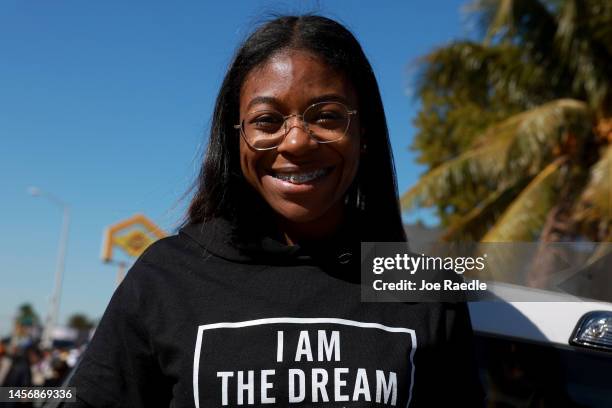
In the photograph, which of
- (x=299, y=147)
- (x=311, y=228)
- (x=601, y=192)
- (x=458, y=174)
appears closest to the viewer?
(x=299, y=147)

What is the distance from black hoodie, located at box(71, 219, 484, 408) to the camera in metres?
1.38

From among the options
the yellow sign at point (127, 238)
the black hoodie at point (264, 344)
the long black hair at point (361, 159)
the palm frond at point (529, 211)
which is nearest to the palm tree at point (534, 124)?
the palm frond at point (529, 211)

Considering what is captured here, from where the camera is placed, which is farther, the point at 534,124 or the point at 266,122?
the point at 534,124

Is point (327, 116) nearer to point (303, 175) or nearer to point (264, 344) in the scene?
point (303, 175)

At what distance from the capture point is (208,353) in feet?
4.59

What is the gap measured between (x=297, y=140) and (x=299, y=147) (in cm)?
2

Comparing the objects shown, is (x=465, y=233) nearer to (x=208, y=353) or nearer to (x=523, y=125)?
(x=523, y=125)

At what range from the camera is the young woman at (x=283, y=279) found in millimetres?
1395

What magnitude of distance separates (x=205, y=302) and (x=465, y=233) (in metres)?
9.09

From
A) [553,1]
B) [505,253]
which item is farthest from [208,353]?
[553,1]

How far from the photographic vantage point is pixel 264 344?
1417 mm
